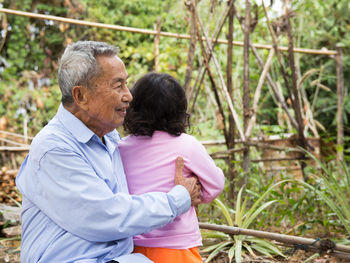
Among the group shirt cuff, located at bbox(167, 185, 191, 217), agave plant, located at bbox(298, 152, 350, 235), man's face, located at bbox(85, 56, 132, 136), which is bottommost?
agave plant, located at bbox(298, 152, 350, 235)

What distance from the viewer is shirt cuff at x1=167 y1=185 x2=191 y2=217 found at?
1502 millimetres

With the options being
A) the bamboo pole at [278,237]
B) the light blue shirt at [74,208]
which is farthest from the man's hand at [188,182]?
the bamboo pole at [278,237]

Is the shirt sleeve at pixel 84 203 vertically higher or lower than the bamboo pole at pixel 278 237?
higher

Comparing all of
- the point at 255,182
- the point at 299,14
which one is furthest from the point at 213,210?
the point at 299,14

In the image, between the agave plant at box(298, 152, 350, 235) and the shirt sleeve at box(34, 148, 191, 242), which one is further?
the agave plant at box(298, 152, 350, 235)

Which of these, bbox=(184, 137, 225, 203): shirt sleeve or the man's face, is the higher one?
the man's face

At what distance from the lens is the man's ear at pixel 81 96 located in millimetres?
1528

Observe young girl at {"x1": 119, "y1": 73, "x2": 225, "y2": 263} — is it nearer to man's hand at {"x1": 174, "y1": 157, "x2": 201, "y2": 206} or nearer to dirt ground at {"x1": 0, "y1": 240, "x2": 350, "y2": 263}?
man's hand at {"x1": 174, "y1": 157, "x2": 201, "y2": 206}

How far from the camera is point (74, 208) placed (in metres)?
1.36

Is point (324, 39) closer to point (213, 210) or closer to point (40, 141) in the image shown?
point (213, 210)

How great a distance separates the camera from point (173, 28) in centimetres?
795

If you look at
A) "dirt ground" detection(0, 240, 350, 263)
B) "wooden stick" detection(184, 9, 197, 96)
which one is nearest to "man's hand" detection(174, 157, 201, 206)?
"dirt ground" detection(0, 240, 350, 263)

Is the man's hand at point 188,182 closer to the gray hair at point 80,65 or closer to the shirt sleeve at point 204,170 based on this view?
the shirt sleeve at point 204,170

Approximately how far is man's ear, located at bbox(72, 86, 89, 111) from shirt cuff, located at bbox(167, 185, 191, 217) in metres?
0.42
